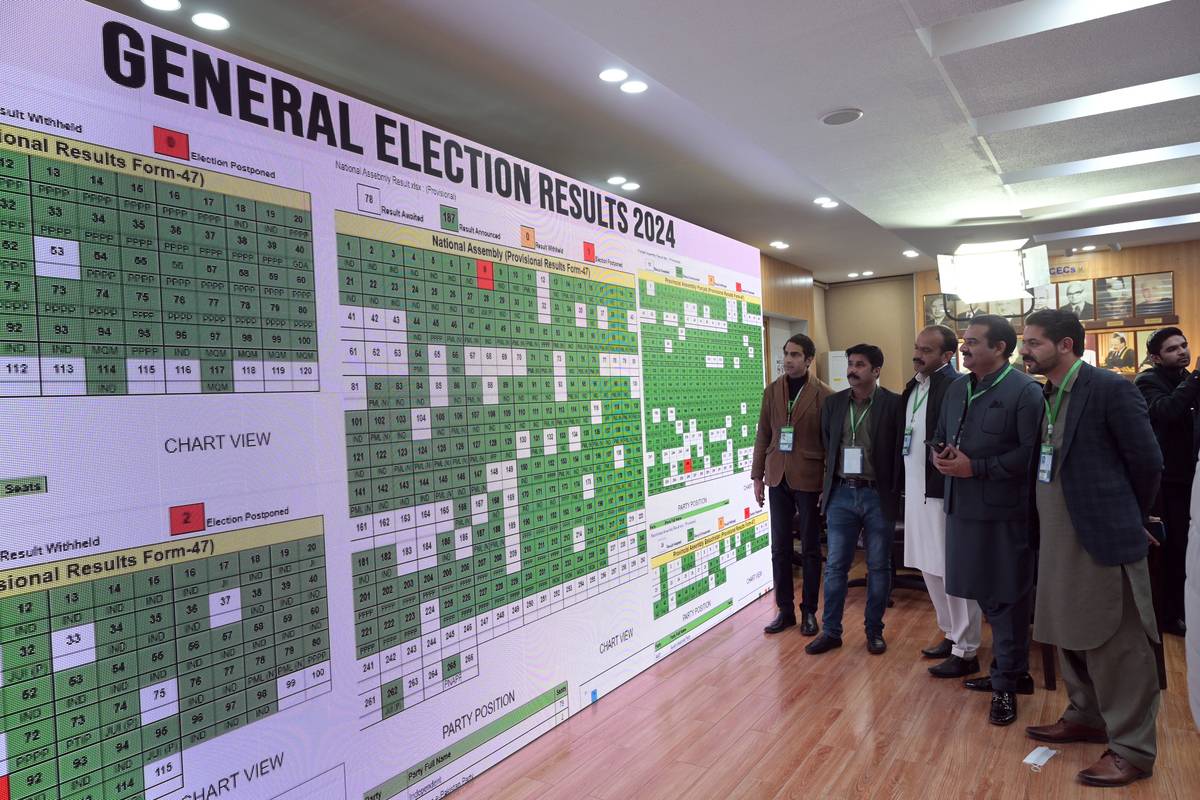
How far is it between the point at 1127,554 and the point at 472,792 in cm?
231

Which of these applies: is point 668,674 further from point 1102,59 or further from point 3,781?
point 1102,59

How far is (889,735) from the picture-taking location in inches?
107

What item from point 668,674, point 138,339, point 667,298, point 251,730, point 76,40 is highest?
point 76,40

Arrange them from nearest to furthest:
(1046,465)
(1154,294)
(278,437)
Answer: (278,437), (1046,465), (1154,294)

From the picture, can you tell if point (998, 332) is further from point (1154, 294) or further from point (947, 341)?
point (1154, 294)

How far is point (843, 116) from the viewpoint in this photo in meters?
3.35

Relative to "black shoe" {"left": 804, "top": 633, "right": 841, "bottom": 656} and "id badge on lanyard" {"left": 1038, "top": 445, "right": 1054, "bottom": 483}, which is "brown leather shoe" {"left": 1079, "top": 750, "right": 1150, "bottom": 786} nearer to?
"id badge on lanyard" {"left": 1038, "top": 445, "right": 1054, "bottom": 483}

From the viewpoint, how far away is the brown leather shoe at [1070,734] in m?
2.57

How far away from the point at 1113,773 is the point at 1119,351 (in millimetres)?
7200

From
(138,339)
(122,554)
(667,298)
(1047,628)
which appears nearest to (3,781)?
(122,554)

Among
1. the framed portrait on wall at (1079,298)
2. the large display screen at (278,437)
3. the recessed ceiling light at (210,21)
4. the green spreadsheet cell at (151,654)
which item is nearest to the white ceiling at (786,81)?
the recessed ceiling light at (210,21)

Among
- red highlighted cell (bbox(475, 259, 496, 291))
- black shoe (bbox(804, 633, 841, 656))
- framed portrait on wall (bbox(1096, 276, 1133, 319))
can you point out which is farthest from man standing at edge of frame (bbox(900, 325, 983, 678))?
framed portrait on wall (bbox(1096, 276, 1133, 319))

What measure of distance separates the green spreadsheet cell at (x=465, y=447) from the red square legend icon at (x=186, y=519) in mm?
464

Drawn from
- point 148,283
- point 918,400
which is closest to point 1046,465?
point 918,400
